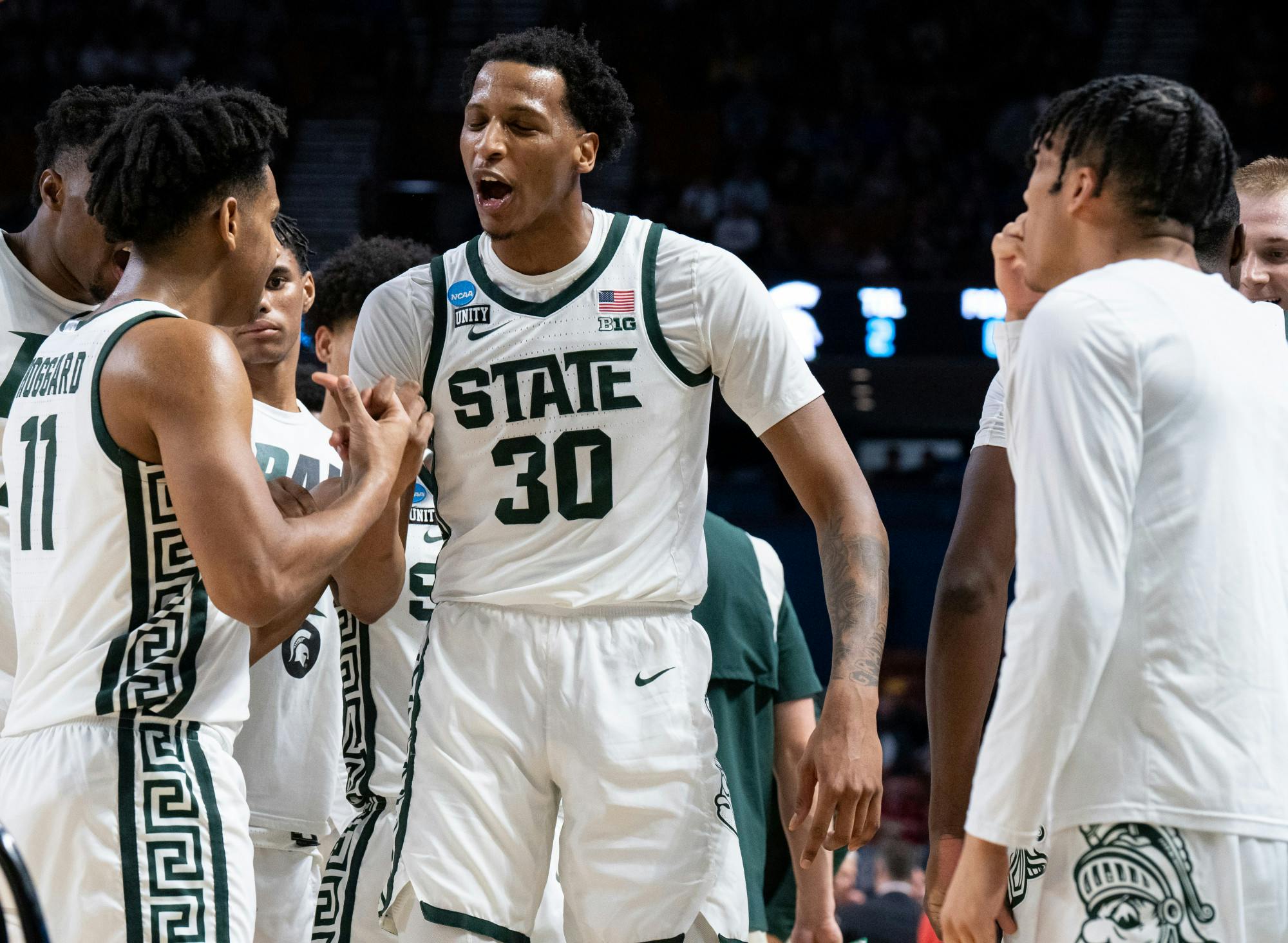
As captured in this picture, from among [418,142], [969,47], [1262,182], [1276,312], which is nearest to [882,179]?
[969,47]

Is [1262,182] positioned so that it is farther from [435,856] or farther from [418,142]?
[418,142]

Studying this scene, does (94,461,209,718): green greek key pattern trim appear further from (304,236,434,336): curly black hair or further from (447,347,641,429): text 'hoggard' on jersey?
(304,236,434,336): curly black hair

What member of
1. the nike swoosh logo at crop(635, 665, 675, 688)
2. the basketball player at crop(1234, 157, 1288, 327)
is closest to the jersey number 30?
the nike swoosh logo at crop(635, 665, 675, 688)

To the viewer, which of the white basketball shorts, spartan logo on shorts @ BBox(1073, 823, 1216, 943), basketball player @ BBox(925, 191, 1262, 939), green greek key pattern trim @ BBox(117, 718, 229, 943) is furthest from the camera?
the white basketball shorts

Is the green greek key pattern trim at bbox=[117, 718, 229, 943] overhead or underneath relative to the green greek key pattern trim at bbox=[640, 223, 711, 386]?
underneath

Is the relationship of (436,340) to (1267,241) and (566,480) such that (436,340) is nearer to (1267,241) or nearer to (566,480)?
(566,480)

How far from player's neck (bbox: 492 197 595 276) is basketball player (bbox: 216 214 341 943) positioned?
0.79 m

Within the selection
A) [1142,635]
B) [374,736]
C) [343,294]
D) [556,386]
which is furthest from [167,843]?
[343,294]

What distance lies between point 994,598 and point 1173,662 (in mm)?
935

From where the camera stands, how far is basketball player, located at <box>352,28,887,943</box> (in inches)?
125

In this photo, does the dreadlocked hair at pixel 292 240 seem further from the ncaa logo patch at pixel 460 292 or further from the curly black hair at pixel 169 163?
the curly black hair at pixel 169 163

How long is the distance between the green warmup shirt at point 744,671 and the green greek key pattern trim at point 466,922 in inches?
47.7

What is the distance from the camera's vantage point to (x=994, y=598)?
3145mm

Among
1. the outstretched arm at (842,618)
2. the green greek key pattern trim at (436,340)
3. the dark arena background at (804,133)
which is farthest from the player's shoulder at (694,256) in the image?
the dark arena background at (804,133)
